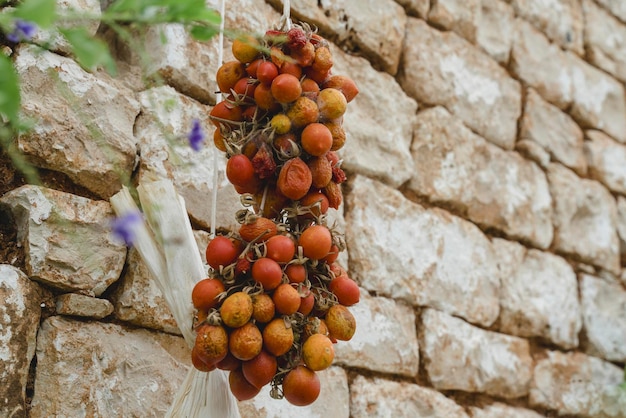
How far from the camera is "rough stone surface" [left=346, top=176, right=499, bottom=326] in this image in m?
1.82

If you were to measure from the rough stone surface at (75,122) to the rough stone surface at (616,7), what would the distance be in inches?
90.3

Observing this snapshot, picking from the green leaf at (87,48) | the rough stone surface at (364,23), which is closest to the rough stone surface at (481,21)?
the rough stone surface at (364,23)

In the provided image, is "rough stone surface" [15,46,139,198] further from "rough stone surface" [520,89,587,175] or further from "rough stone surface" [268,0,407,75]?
"rough stone surface" [520,89,587,175]

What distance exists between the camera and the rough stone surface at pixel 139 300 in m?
1.32

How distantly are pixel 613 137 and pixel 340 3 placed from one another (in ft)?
4.76

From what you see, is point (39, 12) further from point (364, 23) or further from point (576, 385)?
point (576, 385)

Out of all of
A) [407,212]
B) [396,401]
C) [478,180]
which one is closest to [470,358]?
[396,401]

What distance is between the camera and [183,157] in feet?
4.86

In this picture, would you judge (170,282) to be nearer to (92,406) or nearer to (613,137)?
(92,406)

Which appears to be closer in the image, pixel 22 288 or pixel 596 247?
pixel 22 288

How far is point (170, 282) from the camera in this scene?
1.22 metres

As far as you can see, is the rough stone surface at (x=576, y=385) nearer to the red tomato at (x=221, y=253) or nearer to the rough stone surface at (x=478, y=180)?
the rough stone surface at (x=478, y=180)

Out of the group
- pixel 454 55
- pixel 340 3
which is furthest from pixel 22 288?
pixel 454 55

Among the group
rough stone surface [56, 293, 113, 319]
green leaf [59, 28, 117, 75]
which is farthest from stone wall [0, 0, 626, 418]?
green leaf [59, 28, 117, 75]
